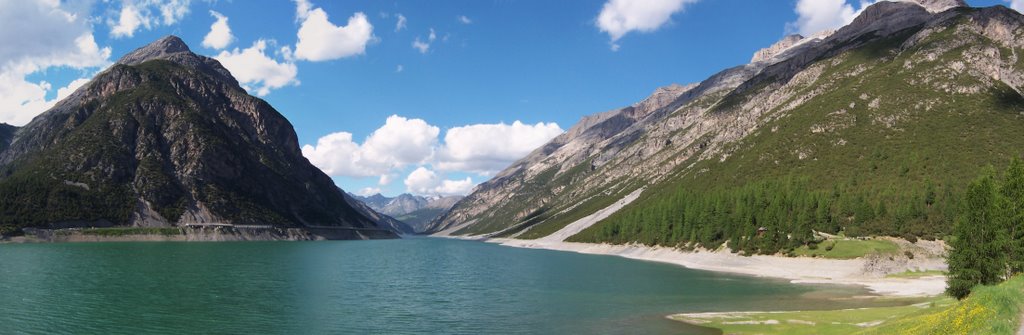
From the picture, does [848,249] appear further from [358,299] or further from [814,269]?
[358,299]

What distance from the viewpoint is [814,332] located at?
42.1 m

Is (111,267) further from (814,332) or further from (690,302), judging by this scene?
(814,332)

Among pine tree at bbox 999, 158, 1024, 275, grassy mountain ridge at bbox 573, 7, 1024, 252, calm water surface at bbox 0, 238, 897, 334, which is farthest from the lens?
grassy mountain ridge at bbox 573, 7, 1024, 252

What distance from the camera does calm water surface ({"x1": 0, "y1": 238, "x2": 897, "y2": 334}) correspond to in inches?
2000

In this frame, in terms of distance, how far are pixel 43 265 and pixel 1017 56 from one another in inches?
10949

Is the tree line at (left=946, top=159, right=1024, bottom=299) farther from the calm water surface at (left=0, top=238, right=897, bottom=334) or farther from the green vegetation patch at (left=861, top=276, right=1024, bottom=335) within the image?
the green vegetation patch at (left=861, top=276, right=1024, bottom=335)

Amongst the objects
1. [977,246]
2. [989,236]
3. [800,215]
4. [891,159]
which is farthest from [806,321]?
[891,159]

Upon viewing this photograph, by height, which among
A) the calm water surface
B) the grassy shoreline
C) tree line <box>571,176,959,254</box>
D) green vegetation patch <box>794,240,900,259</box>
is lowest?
the calm water surface

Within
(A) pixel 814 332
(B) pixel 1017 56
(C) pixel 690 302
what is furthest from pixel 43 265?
(B) pixel 1017 56

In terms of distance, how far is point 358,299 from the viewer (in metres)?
69.6

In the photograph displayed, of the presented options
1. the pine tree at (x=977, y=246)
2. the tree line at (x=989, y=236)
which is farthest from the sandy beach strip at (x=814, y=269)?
the pine tree at (x=977, y=246)

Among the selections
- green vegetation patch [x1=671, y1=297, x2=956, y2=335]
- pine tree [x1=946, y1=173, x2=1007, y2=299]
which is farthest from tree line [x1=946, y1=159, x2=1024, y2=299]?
green vegetation patch [x1=671, y1=297, x2=956, y2=335]

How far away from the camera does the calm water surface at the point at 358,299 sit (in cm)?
5081

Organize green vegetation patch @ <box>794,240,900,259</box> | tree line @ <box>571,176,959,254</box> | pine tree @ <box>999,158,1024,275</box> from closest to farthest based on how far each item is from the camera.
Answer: pine tree @ <box>999,158,1024,275</box> < green vegetation patch @ <box>794,240,900,259</box> < tree line @ <box>571,176,959,254</box>
